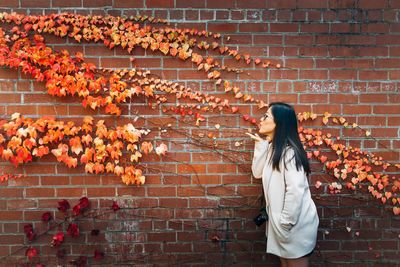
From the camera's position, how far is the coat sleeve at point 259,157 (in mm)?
3619

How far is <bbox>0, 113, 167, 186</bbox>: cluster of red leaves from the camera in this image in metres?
3.78

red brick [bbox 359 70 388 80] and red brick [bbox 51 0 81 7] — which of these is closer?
red brick [bbox 51 0 81 7]

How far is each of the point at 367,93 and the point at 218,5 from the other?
1.54 m

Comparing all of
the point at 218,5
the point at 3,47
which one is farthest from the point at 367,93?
the point at 3,47

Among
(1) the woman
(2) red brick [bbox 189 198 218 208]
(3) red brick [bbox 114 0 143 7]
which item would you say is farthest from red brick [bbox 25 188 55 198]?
(1) the woman

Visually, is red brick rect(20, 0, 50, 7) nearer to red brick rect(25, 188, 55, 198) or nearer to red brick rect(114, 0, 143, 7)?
red brick rect(114, 0, 143, 7)

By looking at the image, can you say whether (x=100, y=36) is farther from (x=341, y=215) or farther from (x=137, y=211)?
(x=341, y=215)

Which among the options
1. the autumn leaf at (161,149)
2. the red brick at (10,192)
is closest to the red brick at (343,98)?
the autumn leaf at (161,149)

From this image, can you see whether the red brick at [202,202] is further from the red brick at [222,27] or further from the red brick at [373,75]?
the red brick at [373,75]

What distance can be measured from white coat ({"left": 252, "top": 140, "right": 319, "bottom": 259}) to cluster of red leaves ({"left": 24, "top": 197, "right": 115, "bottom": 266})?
1.40 meters

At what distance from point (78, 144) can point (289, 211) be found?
6.14 ft

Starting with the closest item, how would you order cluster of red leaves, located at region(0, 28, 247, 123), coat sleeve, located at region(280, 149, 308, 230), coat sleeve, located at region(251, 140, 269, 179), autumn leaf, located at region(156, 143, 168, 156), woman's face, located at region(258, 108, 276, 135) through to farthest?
coat sleeve, located at region(280, 149, 308, 230), woman's face, located at region(258, 108, 276, 135), coat sleeve, located at region(251, 140, 269, 179), cluster of red leaves, located at region(0, 28, 247, 123), autumn leaf, located at region(156, 143, 168, 156)

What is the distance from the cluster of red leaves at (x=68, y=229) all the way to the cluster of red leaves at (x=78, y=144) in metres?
0.32

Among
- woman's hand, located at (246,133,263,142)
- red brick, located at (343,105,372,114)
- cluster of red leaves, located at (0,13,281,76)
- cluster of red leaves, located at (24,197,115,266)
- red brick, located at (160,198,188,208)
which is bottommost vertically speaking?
cluster of red leaves, located at (24,197,115,266)
